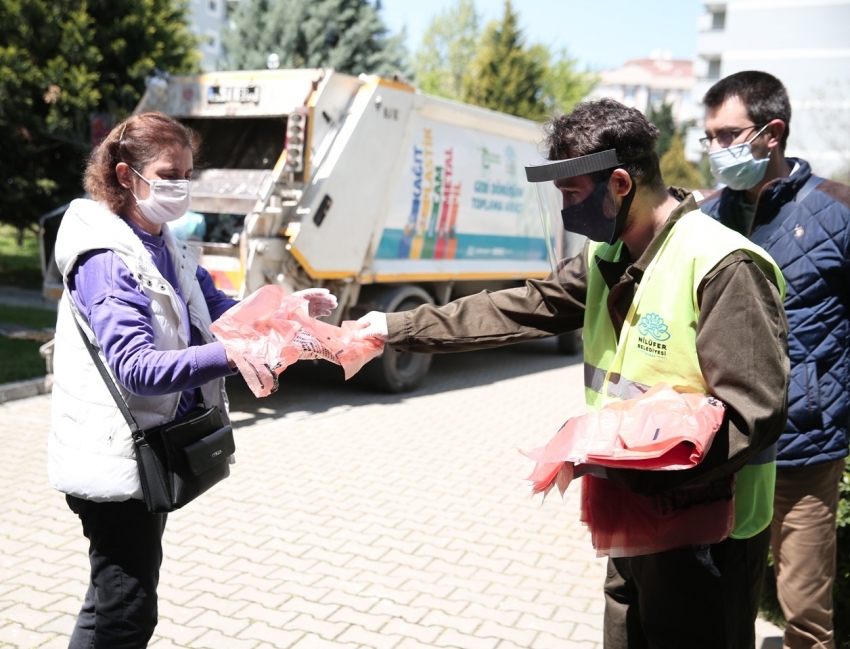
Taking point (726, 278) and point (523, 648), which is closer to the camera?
point (726, 278)

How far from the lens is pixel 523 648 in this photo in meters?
3.49

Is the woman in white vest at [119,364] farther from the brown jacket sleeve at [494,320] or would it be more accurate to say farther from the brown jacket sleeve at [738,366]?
the brown jacket sleeve at [738,366]

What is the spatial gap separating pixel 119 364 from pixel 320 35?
18.0 meters

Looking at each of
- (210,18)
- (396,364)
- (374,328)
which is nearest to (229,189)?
(396,364)

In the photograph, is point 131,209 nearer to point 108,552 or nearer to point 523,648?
point 108,552

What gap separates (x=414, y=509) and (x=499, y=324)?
2.91 meters

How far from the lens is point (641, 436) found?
5.73 feet

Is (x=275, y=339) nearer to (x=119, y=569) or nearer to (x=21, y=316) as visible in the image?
(x=119, y=569)

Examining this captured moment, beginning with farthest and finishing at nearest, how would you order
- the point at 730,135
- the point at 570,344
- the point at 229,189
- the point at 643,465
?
the point at 570,344
the point at 229,189
the point at 730,135
the point at 643,465

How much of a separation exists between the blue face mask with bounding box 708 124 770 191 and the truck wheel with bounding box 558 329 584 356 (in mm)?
8698

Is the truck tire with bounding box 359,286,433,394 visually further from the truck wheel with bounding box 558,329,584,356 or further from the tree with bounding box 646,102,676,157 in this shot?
the tree with bounding box 646,102,676,157

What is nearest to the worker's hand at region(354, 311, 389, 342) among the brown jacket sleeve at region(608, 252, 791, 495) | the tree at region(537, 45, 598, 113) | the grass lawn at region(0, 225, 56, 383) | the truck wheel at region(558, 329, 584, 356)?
the brown jacket sleeve at region(608, 252, 791, 495)

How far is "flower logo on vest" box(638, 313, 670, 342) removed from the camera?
1.93 metres

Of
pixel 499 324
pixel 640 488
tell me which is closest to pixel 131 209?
pixel 499 324
